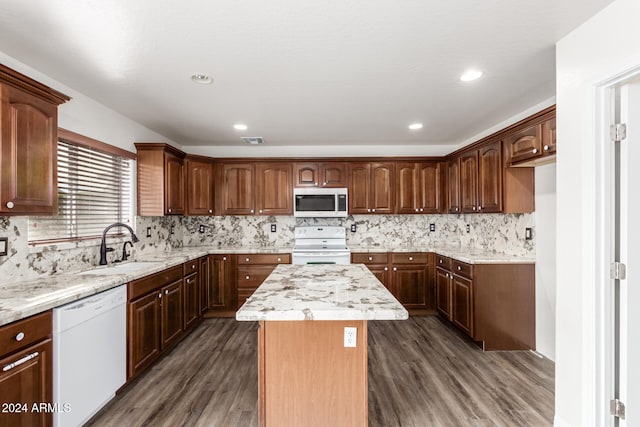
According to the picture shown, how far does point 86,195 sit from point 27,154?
3.58 ft

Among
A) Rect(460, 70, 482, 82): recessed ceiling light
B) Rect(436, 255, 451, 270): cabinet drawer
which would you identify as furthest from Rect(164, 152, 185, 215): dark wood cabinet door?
Rect(436, 255, 451, 270): cabinet drawer

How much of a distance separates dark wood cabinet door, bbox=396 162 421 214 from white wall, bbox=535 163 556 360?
5.20ft

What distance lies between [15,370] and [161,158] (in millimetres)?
2465

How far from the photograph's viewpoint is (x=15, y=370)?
1474mm

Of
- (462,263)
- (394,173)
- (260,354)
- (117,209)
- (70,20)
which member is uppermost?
(70,20)

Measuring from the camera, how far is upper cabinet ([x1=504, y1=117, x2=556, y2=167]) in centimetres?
241

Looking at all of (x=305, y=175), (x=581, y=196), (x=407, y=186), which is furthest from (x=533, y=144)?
(x=305, y=175)

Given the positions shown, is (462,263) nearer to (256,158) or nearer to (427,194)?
(427,194)

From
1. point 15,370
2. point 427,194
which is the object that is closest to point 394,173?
point 427,194

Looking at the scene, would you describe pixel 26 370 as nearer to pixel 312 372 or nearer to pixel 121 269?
pixel 121 269

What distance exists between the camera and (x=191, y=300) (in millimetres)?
3582

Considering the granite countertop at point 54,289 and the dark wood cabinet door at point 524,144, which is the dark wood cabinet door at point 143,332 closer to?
the granite countertop at point 54,289

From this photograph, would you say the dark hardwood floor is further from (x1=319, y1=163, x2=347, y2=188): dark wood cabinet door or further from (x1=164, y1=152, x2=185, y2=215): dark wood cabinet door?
(x1=319, y1=163, x2=347, y2=188): dark wood cabinet door

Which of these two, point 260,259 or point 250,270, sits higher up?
point 260,259
